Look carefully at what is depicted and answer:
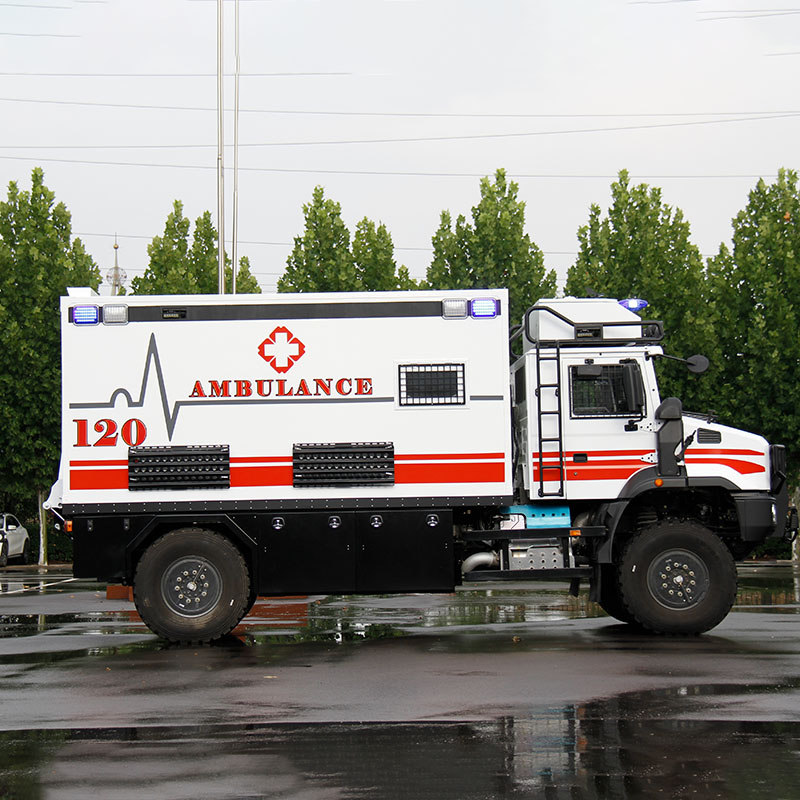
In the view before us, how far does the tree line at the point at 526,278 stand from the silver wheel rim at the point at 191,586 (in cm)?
2065

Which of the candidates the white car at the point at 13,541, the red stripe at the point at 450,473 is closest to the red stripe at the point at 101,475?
the red stripe at the point at 450,473

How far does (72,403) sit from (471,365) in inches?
173

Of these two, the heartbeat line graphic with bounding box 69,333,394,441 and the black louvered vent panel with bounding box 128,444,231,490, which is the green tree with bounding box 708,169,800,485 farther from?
the black louvered vent panel with bounding box 128,444,231,490

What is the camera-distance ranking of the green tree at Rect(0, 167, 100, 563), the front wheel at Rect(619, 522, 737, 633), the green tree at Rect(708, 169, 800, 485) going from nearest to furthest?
the front wheel at Rect(619, 522, 737, 633) < the green tree at Rect(708, 169, 800, 485) < the green tree at Rect(0, 167, 100, 563)

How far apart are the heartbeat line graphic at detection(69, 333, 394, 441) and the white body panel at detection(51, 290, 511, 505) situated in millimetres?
11

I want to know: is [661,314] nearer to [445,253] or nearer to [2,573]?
[445,253]

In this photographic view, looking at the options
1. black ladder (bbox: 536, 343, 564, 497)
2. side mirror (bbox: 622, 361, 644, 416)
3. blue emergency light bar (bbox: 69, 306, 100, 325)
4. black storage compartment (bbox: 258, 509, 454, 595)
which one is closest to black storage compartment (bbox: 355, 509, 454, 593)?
black storage compartment (bbox: 258, 509, 454, 595)

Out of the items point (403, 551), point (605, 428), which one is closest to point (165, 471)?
point (403, 551)

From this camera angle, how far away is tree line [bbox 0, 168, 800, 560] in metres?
32.5

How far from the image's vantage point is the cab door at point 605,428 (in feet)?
46.6

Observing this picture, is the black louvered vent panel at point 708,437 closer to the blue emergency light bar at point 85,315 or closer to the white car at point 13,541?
the blue emergency light bar at point 85,315

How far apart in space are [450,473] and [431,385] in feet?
3.25

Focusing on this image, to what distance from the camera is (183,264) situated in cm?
3681

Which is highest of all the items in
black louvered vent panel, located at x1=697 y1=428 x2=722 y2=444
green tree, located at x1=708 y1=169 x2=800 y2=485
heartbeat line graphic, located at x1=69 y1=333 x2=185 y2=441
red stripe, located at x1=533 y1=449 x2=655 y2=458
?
green tree, located at x1=708 y1=169 x2=800 y2=485
